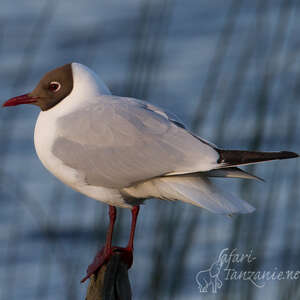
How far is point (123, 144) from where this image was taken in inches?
136

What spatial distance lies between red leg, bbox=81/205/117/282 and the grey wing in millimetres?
241

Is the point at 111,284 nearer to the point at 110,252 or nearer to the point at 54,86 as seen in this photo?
the point at 110,252

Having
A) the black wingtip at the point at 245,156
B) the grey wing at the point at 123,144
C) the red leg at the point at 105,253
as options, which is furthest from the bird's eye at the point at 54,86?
the black wingtip at the point at 245,156

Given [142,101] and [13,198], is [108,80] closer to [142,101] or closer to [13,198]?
[13,198]

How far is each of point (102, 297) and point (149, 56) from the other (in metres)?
1.04

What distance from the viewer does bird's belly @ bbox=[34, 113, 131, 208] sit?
349 centimetres

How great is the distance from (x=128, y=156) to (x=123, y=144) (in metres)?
0.05

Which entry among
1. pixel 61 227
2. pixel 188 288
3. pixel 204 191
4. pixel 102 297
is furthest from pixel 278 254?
pixel 102 297

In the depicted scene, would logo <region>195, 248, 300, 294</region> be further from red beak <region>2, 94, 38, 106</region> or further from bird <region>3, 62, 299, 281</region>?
red beak <region>2, 94, 38, 106</region>

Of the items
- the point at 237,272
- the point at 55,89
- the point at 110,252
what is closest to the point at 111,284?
the point at 110,252

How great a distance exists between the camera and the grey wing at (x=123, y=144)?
3.40 metres

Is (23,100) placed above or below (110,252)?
above

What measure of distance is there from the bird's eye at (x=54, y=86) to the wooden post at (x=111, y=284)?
0.95 meters

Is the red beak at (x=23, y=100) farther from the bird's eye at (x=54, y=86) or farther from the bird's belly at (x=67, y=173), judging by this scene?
the bird's belly at (x=67, y=173)
